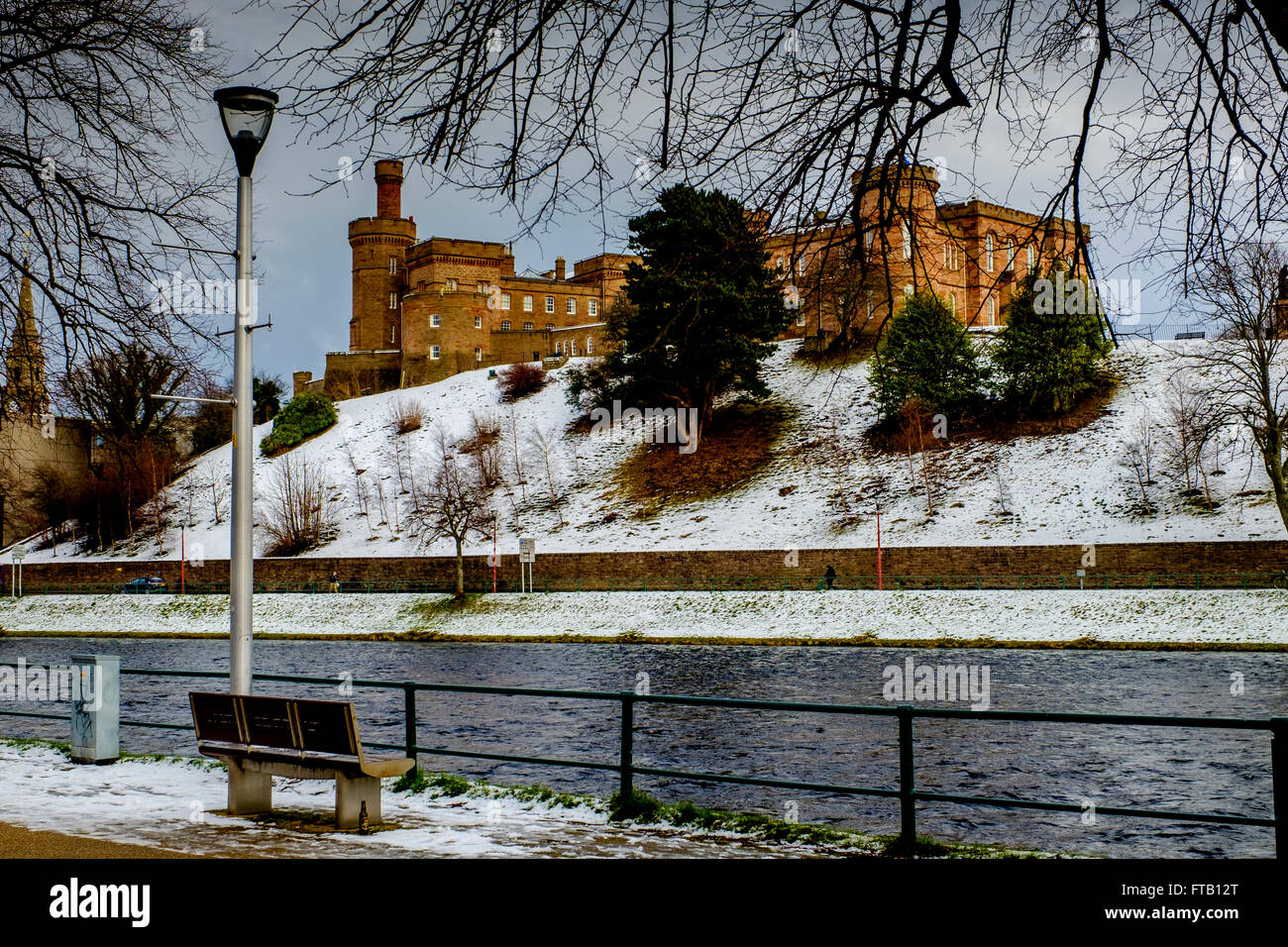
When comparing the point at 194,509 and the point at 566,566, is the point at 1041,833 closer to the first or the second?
the point at 566,566

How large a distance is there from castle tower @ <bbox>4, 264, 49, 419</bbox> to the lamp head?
2894 millimetres

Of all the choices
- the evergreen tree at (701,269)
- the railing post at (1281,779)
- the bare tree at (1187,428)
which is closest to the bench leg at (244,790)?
the evergreen tree at (701,269)

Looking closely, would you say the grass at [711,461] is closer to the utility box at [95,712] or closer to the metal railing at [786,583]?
the metal railing at [786,583]

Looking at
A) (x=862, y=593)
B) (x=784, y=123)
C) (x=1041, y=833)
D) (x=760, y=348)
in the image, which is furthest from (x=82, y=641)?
(x=784, y=123)

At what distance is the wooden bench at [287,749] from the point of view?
8.93 m

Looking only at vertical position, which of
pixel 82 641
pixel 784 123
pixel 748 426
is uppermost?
pixel 748 426

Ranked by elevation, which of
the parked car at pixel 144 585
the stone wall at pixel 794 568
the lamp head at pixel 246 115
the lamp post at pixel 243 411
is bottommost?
the parked car at pixel 144 585

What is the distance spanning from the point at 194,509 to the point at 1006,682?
59931mm

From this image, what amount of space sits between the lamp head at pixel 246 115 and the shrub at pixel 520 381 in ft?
238

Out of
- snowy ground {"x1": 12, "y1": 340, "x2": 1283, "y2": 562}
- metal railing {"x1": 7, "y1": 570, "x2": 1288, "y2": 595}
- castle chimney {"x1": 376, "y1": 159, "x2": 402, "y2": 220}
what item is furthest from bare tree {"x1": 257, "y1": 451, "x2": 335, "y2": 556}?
castle chimney {"x1": 376, "y1": 159, "x2": 402, "y2": 220}

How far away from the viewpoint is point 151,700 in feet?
77.4
